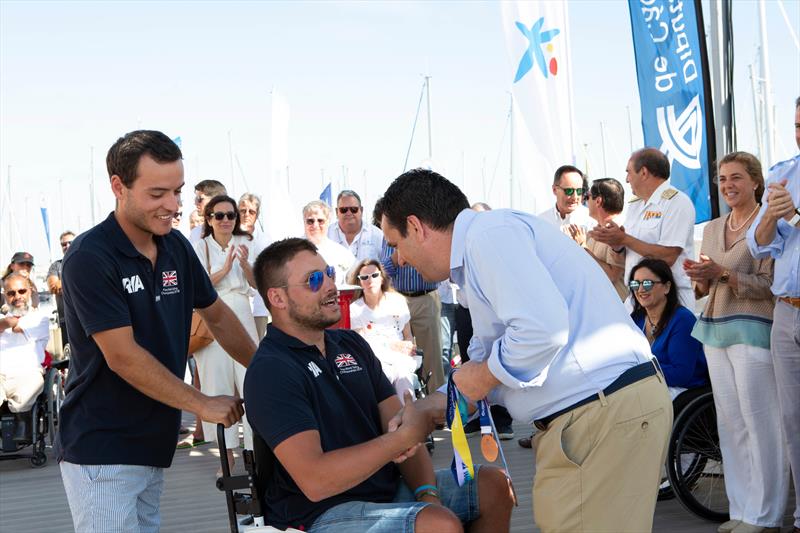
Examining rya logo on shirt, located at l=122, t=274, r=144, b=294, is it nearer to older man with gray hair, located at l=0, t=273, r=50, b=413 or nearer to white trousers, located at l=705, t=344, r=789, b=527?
white trousers, located at l=705, t=344, r=789, b=527

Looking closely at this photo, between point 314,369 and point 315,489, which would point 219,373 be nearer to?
point 314,369

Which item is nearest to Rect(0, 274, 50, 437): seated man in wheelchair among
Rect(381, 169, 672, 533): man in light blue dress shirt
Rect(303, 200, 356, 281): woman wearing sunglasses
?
Rect(303, 200, 356, 281): woman wearing sunglasses

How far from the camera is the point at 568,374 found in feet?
9.12

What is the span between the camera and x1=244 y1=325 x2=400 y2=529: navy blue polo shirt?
3.12m

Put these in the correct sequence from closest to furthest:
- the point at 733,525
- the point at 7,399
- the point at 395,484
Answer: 1. the point at 395,484
2. the point at 733,525
3. the point at 7,399

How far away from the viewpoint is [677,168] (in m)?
7.65

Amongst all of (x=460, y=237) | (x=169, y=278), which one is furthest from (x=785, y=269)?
(x=169, y=278)

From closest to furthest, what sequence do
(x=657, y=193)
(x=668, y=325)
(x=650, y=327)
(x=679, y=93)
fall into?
(x=668, y=325)
(x=650, y=327)
(x=657, y=193)
(x=679, y=93)

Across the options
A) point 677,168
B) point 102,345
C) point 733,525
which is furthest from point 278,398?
point 677,168

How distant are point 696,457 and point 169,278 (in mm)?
3608

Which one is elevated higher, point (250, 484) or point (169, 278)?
point (169, 278)

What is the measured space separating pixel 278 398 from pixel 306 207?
5517mm

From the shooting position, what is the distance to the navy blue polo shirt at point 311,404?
10.2 feet

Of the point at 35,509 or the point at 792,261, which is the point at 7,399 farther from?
the point at 792,261
